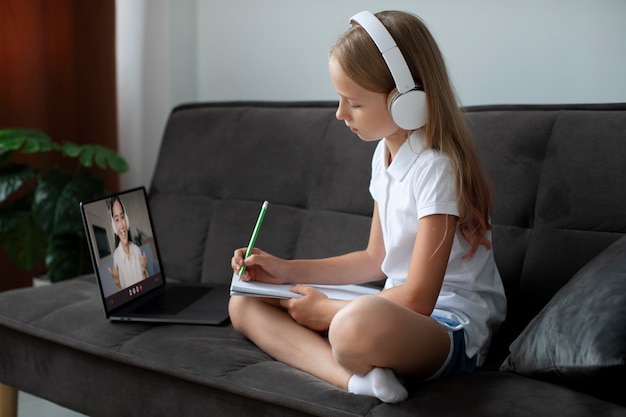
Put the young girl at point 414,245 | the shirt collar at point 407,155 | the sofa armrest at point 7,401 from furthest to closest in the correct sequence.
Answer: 1. the sofa armrest at point 7,401
2. the shirt collar at point 407,155
3. the young girl at point 414,245

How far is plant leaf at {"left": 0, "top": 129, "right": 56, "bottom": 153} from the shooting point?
2369 millimetres

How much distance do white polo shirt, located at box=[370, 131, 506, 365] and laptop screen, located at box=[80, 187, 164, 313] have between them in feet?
2.03

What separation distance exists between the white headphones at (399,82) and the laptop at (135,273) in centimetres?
62

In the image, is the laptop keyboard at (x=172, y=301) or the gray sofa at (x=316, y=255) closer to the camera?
the gray sofa at (x=316, y=255)

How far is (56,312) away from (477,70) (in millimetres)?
1263

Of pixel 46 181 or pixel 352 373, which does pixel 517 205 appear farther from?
pixel 46 181

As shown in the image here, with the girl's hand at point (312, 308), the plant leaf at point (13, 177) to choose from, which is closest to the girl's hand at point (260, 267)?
the girl's hand at point (312, 308)

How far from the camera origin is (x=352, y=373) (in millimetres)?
1332

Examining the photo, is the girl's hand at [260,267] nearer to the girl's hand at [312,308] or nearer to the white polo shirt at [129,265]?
the girl's hand at [312,308]

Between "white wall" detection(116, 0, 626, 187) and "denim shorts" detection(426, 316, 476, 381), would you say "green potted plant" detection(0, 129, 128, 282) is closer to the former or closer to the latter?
"white wall" detection(116, 0, 626, 187)

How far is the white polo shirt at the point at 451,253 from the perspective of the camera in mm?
1433

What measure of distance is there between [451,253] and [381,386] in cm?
36

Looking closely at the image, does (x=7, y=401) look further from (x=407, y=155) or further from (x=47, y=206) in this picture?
(x=407, y=155)

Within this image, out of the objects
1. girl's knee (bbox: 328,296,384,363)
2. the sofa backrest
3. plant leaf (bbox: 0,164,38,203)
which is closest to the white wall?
the sofa backrest
